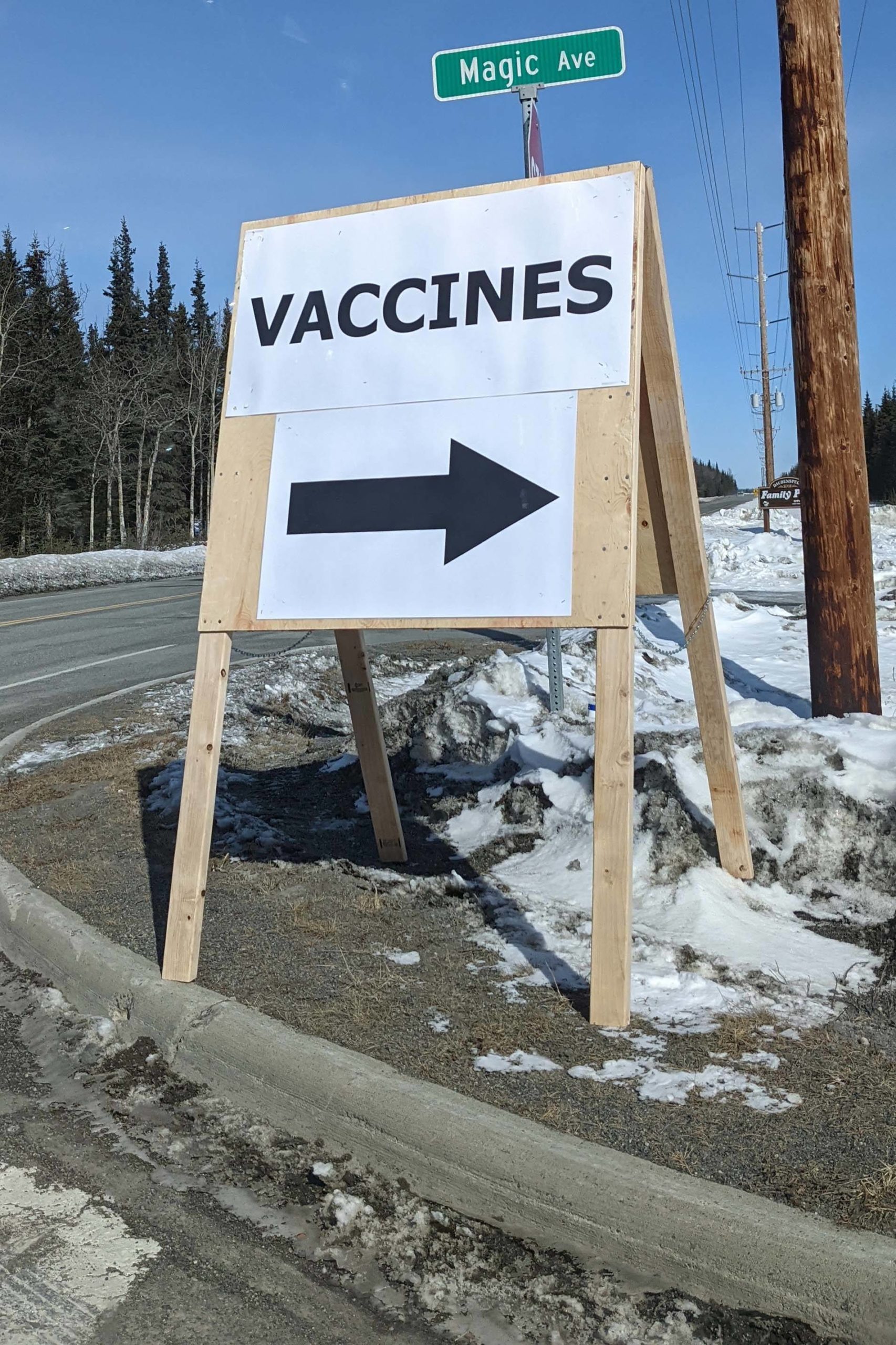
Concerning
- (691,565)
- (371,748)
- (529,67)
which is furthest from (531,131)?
(371,748)

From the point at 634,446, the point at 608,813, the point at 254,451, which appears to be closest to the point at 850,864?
the point at 608,813

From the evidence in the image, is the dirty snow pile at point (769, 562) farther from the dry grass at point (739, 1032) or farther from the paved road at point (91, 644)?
the dry grass at point (739, 1032)

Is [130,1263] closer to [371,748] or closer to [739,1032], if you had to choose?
[739,1032]

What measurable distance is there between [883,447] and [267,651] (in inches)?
3378

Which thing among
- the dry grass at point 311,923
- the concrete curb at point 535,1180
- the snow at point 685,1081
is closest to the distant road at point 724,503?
the dry grass at point 311,923

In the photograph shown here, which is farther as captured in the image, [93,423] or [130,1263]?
[93,423]

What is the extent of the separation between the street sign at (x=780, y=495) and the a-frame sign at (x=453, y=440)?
26.7 m

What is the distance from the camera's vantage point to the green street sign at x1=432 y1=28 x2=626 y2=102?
4.90 metres

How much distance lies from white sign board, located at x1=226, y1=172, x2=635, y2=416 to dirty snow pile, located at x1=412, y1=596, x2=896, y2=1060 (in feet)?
6.35

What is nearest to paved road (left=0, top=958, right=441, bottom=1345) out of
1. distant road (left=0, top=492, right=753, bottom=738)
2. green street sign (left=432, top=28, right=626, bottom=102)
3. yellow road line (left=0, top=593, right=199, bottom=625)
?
green street sign (left=432, top=28, right=626, bottom=102)

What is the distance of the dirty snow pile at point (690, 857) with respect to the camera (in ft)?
11.4

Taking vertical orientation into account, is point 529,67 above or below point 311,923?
above

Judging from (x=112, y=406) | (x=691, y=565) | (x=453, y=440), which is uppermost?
(x=112, y=406)

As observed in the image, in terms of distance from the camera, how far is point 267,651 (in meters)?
12.3
